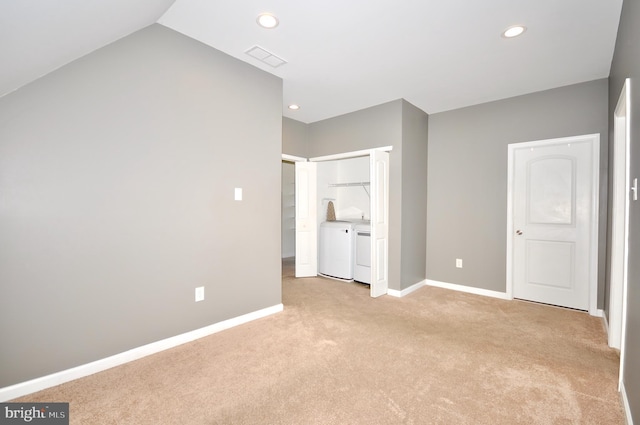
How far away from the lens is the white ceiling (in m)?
1.63

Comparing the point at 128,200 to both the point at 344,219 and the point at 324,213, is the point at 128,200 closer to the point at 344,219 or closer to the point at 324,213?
the point at 324,213

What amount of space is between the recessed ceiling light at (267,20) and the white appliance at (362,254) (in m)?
2.93

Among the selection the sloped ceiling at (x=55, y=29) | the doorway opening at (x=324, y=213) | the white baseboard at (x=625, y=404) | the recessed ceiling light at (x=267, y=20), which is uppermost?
the recessed ceiling light at (x=267, y=20)

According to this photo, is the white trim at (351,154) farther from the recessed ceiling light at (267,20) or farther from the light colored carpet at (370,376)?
the light colored carpet at (370,376)

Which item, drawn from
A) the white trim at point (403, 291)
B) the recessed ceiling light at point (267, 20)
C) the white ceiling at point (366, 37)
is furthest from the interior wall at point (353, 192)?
the recessed ceiling light at point (267, 20)

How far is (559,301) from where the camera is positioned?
11.5 feet

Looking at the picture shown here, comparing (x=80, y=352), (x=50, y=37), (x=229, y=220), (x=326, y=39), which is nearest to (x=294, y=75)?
(x=326, y=39)

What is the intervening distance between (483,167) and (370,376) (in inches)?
127

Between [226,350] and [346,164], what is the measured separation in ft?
13.4

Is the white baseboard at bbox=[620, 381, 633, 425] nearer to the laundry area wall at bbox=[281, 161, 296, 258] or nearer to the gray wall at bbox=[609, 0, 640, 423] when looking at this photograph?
the gray wall at bbox=[609, 0, 640, 423]

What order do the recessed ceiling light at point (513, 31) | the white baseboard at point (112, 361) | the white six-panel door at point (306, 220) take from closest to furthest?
the white baseboard at point (112, 361), the recessed ceiling light at point (513, 31), the white six-panel door at point (306, 220)

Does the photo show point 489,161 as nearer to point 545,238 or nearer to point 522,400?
point 545,238

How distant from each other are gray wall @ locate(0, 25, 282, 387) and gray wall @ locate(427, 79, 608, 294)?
2.69m

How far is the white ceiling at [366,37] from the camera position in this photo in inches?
64.1
